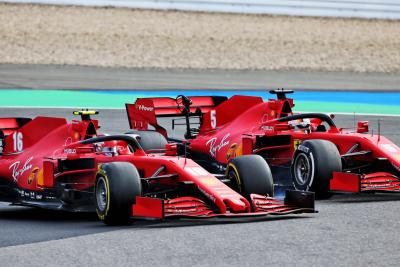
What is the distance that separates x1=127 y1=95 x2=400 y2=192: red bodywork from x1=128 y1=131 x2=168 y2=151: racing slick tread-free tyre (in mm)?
763

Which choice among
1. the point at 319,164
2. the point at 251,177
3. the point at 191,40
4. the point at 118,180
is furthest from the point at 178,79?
the point at 118,180

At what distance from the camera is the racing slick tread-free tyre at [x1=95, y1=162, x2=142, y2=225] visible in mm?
10930

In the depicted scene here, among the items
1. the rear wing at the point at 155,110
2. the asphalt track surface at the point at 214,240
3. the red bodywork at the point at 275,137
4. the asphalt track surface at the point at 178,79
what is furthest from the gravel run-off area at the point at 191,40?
the asphalt track surface at the point at 214,240

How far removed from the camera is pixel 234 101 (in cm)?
1620

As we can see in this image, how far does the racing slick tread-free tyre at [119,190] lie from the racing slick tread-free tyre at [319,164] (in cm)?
274

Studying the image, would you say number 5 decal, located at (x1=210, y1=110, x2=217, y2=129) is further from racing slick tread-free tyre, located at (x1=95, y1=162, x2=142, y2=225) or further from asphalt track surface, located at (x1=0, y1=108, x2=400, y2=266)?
racing slick tread-free tyre, located at (x1=95, y1=162, x2=142, y2=225)

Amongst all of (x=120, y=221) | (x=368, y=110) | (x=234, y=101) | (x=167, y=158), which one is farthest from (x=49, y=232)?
(x=368, y=110)

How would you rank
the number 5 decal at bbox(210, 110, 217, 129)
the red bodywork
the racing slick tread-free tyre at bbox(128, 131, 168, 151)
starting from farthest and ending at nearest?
the number 5 decal at bbox(210, 110, 217, 129) → the racing slick tread-free tyre at bbox(128, 131, 168, 151) → the red bodywork

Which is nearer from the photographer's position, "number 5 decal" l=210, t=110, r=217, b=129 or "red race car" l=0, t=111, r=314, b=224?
"red race car" l=0, t=111, r=314, b=224

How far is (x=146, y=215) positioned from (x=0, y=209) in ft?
9.89

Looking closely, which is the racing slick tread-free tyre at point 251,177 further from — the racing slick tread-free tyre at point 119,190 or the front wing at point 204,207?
the racing slick tread-free tyre at point 119,190

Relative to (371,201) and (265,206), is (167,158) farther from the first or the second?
(371,201)

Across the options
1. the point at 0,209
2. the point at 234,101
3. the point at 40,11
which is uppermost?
the point at 40,11

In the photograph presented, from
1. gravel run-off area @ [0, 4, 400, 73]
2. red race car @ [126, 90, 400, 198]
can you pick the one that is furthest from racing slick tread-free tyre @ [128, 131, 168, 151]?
gravel run-off area @ [0, 4, 400, 73]
